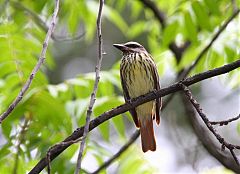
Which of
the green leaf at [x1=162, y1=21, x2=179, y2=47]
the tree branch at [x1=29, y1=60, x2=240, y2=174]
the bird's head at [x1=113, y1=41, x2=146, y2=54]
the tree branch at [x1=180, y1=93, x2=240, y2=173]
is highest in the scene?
the bird's head at [x1=113, y1=41, x2=146, y2=54]

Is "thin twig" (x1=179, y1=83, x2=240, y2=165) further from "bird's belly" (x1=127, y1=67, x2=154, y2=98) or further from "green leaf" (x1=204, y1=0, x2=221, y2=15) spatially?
"bird's belly" (x1=127, y1=67, x2=154, y2=98)

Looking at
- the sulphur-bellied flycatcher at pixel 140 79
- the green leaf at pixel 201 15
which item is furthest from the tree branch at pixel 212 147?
the green leaf at pixel 201 15

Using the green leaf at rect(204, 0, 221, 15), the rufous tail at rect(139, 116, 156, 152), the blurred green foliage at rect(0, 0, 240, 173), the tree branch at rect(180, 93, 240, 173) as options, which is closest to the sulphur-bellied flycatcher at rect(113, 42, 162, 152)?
the rufous tail at rect(139, 116, 156, 152)

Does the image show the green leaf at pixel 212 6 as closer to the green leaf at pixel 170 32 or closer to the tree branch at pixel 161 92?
the green leaf at pixel 170 32

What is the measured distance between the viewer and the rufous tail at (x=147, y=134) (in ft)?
16.3

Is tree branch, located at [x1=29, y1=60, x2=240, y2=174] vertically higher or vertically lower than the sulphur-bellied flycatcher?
lower

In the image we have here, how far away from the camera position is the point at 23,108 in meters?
4.14

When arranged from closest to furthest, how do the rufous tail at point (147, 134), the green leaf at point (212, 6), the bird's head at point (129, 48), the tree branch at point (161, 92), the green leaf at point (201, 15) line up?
the tree branch at point (161, 92)
the green leaf at point (212, 6)
the green leaf at point (201, 15)
the rufous tail at point (147, 134)
the bird's head at point (129, 48)

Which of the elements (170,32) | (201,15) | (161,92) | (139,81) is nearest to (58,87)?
(139,81)

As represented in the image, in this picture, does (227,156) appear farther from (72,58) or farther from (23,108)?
(72,58)

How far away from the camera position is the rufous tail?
496 centimetres

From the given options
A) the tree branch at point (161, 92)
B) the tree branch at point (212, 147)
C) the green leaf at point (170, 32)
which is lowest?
the tree branch at point (161, 92)

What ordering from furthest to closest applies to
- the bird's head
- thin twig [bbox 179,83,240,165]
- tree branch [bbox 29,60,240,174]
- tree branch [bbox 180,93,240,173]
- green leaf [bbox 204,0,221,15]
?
the bird's head → green leaf [bbox 204,0,221,15] → tree branch [bbox 180,93,240,173] → tree branch [bbox 29,60,240,174] → thin twig [bbox 179,83,240,165]

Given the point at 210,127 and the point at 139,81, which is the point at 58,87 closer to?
the point at 139,81
